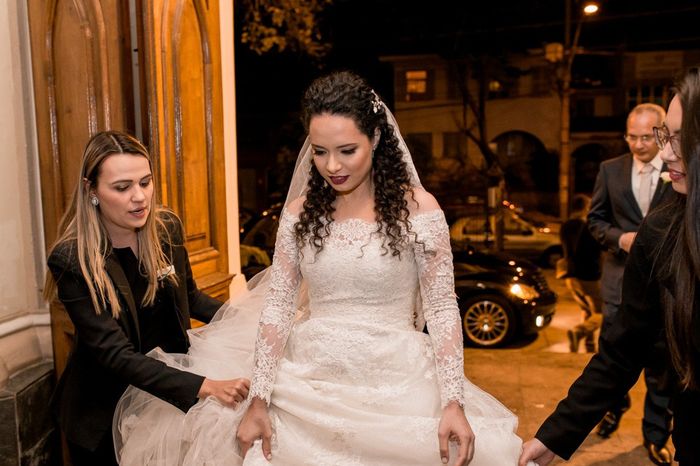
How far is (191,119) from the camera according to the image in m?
3.46

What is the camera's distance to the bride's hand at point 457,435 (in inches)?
75.0

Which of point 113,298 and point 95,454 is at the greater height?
point 113,298

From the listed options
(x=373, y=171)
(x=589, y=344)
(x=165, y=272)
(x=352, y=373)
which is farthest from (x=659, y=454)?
(x=589, y=344)

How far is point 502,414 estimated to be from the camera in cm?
212

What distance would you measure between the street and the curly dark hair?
8.14 ft

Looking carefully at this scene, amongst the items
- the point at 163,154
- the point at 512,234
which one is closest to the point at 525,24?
the point at 512,234

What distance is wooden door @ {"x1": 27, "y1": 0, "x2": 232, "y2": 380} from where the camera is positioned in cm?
299

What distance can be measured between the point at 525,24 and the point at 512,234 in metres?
13.0

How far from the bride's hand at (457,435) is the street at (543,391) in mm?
2284

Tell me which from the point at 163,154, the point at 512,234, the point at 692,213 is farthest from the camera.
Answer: the point at 512,234

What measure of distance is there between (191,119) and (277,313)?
1651mm

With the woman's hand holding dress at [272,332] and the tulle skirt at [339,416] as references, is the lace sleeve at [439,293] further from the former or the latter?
the woman's hand holding dress at [272,332]

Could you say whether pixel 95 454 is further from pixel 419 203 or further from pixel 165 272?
pixel 419 203

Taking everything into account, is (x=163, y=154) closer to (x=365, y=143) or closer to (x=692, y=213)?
(x=365, y=143)
